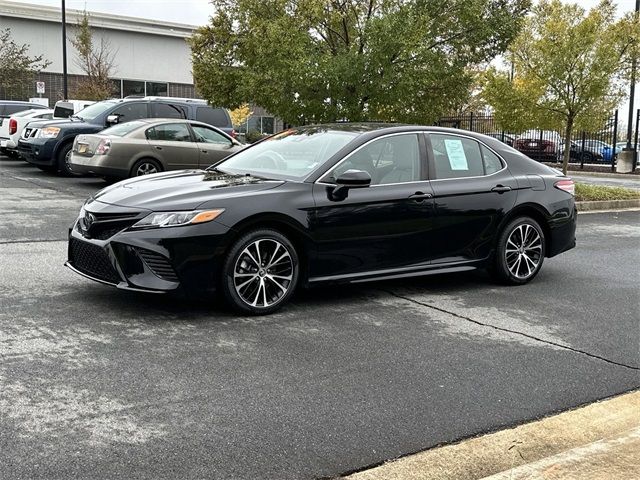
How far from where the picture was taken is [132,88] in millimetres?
47750

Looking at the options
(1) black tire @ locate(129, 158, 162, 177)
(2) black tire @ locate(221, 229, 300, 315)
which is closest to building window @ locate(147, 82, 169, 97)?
(1) black tire @ locate(129, 158, 162, 177)

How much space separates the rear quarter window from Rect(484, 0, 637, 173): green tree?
6246mm

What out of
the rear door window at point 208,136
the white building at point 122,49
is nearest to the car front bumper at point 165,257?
the rear door window at point 208,136

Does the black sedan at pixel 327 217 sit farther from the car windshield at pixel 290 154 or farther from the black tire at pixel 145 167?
the black tire at pixel 145 167

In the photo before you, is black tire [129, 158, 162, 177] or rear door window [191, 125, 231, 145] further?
rear door window [191, 125, 231, 145]

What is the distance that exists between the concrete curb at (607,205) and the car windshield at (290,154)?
9.24 metres

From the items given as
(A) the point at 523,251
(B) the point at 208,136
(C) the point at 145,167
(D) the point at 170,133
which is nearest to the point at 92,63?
(B) the point at 208,136

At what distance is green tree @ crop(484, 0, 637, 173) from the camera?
50.2 ft

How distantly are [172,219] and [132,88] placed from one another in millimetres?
44643

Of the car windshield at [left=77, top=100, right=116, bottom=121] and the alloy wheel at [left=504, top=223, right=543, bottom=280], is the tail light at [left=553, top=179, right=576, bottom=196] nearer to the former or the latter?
the alloy wheel at [left=504, top=223, right=543, bottom=280]

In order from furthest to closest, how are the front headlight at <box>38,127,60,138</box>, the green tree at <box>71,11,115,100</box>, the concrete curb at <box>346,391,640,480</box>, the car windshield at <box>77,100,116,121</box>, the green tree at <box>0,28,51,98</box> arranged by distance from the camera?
1. the green tree at <box>0,28,51,98</box>
2. the green tree at <box>71,11,115,100</box>
3. the car windshield at <box>77,100,116,121</box>
4. the front headlight at <box>38,127,60,138</box>
5. the concrete curb at <box>346,391,640,480</box>

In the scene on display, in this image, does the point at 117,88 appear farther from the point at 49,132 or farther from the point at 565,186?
the point at 565,186

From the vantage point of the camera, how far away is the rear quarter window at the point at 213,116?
17.5 meters

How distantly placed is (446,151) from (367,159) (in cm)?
99
